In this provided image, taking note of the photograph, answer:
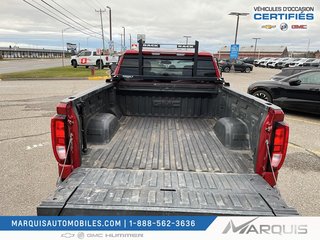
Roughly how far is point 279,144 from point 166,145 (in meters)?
1.45

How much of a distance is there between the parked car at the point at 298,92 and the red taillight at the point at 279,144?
276 inches

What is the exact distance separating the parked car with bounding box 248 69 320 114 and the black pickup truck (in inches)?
203

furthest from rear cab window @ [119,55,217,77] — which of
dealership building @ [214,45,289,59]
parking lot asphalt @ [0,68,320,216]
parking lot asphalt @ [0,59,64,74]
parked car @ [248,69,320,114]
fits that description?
dealership building @ [214,45,289,59]

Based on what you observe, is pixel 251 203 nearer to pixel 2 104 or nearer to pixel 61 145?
pixel 61 145

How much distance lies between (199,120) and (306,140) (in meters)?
3.44

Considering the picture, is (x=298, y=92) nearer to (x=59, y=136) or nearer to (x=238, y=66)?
(x=59, y=136)

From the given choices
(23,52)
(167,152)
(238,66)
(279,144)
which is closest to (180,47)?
(167,152)

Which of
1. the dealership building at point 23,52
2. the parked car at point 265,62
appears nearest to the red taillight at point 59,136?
the parked car at point 265,62

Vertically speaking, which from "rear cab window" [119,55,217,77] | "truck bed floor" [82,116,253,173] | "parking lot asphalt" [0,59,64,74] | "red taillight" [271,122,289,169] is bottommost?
"parking lot asphalt" [0,59,64,74]

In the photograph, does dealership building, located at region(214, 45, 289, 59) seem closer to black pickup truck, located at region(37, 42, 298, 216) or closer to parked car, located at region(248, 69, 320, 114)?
parked car, located at region(248, 69, 320, 114)

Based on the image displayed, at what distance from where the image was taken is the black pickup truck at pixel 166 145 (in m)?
2.05

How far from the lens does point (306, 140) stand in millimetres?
6504

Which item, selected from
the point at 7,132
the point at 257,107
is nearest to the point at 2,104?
the point at 7,132

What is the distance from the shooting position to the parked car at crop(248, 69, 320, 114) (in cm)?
845
